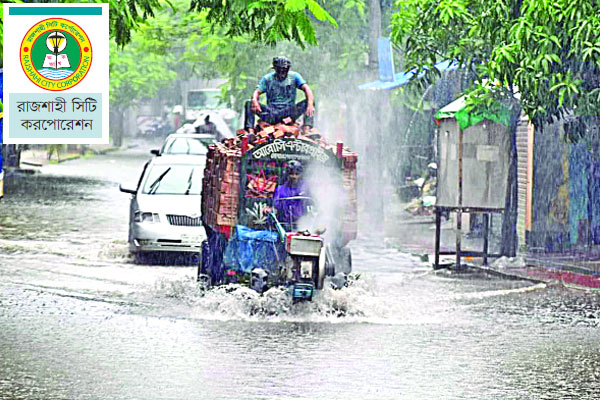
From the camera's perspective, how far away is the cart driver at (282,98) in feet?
48.7

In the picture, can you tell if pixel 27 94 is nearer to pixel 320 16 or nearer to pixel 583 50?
pixel 320 16

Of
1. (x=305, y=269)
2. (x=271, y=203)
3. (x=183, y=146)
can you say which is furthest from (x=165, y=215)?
(x=183, y=146)

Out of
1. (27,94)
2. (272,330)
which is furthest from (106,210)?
(27,94)

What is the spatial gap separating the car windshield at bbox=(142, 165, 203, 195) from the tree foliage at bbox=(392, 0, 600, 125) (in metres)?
3.73

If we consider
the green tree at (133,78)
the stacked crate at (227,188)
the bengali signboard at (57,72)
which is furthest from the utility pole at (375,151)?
the green tree at (133,78)

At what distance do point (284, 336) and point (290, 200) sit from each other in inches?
90.2

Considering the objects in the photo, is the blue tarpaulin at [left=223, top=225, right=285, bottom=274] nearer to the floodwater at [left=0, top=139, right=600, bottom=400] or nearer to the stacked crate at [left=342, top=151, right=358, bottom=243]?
the floodwater at [left=0, top=139, right=600, bottom=400]

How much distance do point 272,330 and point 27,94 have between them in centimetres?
370

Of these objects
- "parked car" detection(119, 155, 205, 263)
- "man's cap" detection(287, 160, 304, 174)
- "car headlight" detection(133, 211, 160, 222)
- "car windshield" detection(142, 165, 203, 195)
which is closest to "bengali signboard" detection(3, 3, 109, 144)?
"man's cap" detection(287, 160, 304, 174)

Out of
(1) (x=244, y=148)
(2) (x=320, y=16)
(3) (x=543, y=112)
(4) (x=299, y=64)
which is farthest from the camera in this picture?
(4) (x=299, y=64)

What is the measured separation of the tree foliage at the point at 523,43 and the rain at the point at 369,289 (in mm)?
96

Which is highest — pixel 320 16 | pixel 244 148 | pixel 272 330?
pixel 320 16

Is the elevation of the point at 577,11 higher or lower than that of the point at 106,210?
higher

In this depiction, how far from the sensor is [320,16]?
11.3 m
